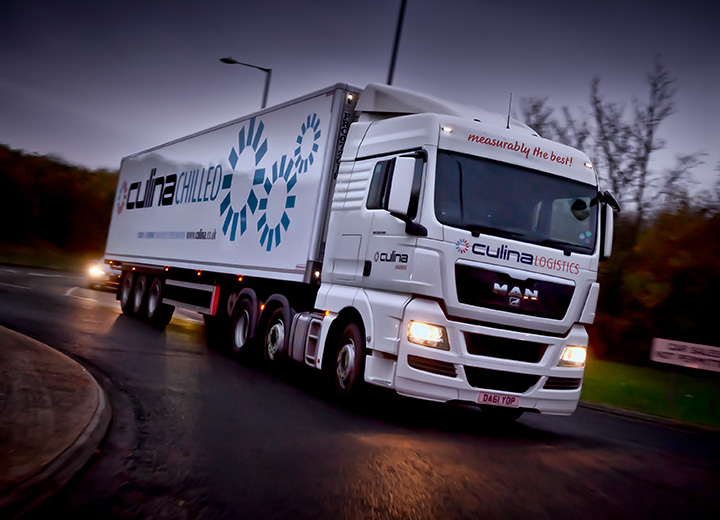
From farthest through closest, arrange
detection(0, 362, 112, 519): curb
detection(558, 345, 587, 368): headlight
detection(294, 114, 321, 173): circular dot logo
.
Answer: detection(294, 114, 321, 173): circular dot logo < detection(558, 345, 587, 368): headlight < detection(0, 362, 112, 519): curb

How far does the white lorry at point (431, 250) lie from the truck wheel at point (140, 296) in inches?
263

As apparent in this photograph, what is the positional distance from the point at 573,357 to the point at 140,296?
1164cm

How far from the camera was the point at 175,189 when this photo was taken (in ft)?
54.7

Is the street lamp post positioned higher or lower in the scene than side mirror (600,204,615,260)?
higher

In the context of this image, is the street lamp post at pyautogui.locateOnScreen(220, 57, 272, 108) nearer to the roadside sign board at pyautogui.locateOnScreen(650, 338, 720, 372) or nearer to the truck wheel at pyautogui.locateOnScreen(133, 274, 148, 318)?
the truck wheel at pyautogui.locateOnScreen(133, 274, 148, 318)

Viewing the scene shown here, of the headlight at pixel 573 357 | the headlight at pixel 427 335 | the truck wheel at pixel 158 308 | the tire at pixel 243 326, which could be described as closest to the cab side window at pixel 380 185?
the headlight at pixel 427 335

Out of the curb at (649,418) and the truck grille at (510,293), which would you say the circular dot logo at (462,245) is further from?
the curb at (649,418)

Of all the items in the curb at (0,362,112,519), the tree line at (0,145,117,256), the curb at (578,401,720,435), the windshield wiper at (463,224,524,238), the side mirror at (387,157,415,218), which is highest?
the tree line at (0,145,117,256)

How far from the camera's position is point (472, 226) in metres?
8.58

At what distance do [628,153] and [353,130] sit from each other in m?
20.5

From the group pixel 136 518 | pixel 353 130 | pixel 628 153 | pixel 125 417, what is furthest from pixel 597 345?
pixel 136 518

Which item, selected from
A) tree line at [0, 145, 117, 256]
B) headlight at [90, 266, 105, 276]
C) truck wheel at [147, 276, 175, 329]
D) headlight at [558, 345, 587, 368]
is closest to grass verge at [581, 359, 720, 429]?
headlight at [558, 345, 587, 368]

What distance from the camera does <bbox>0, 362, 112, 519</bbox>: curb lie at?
4.55m

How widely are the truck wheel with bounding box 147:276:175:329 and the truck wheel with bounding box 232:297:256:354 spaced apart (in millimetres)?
3838
